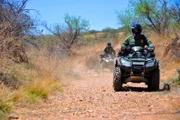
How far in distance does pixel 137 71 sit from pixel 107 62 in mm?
10973

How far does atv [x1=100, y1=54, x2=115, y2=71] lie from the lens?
20094 mm

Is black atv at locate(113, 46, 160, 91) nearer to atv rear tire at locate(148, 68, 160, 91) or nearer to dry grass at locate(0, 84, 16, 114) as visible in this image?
atv rear tire at locate(148, 68, 160, 91)

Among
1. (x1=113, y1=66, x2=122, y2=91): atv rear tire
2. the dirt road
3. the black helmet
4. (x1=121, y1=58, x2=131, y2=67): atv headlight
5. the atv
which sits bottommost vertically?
the dirt road

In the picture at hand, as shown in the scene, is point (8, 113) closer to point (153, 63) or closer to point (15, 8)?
point (153, 63)

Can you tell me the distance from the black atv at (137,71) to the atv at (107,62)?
1054cm

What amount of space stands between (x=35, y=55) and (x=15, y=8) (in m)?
1.95

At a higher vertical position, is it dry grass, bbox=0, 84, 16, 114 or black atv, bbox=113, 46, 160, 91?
black atv, bbox=113, 46, 160, 91

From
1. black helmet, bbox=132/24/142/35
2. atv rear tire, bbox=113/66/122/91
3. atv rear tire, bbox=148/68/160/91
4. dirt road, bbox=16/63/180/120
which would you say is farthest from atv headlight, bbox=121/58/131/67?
dirt road, bbox=16/63/180/120

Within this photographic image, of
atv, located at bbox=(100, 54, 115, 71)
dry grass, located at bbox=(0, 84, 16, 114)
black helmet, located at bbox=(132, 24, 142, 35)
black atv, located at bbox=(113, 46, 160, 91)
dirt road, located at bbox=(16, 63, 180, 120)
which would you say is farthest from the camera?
atv, located at bbox=(100, 54, 115, 71)

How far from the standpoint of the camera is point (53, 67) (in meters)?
11.6

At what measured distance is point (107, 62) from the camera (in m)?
20.1

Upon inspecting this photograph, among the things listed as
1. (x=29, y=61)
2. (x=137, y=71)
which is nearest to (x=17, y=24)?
(x=29, y=61)

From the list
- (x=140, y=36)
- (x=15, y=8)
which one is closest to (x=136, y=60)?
(x=140, y=36)

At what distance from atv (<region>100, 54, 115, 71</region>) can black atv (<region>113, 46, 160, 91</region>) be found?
10.5 meters
